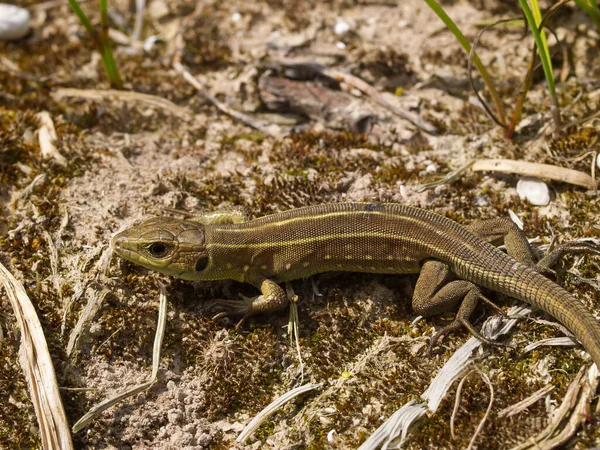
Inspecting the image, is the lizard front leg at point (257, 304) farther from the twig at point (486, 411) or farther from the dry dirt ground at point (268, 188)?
the twig at point (486, 411)

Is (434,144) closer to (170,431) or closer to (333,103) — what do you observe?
(333,103)

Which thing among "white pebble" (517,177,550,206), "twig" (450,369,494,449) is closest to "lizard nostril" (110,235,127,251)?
"twig" (450,369,494,449)

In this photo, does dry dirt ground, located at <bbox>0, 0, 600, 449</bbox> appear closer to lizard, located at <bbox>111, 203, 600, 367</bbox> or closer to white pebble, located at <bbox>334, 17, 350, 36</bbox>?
white pebble, located at <bbox>334, 17, 350, 36</bbox>

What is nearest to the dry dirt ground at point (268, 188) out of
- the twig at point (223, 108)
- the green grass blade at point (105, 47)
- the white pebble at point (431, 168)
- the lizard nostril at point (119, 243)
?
the white pebble at point (431, 168)

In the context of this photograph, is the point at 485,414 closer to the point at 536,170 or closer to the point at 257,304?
the point at 257,304

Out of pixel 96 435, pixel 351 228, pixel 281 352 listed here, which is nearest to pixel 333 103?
pixel 351 228

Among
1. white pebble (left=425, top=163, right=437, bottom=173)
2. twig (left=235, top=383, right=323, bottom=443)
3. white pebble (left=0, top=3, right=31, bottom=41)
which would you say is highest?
white pebble (left=0, top=3, right=31, bottom=41)
